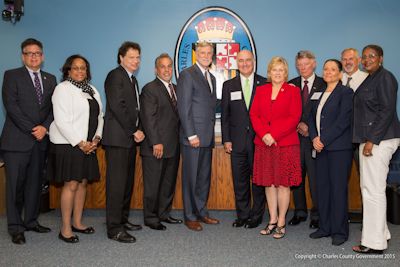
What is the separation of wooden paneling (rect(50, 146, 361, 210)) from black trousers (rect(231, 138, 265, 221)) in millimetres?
574

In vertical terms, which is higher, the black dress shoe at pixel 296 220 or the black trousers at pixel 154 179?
the black trousers at pixel 154 179

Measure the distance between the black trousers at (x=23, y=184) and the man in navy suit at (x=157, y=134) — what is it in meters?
0.98

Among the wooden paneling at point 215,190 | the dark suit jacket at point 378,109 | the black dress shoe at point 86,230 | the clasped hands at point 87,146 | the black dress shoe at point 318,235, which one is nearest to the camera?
the dark suit jacket at point 378,109

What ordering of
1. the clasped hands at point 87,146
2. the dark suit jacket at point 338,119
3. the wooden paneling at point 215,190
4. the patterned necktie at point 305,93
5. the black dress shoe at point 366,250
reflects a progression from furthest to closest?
the wooden paneling at point 215,190 → the patterned necktie at point 305,93 → the clasped hands at point 87,146 → the dark suit jacket at point 338,119 → the black dress shoe at point 366,250

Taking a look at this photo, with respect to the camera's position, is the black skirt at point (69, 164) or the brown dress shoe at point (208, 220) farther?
the brown dress shoe at point (208, 220)

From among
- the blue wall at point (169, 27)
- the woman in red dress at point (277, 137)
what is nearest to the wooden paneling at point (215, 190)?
the woman in red dress at point (277, 137)

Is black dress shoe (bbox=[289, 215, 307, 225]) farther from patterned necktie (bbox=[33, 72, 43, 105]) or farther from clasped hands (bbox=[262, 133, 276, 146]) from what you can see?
patterned necktie (bbox=[33, 72, 43, 105])

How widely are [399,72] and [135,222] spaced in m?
3.72

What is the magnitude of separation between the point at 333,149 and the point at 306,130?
47 centimetres

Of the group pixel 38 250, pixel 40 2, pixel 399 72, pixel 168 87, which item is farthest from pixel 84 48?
pixel 399 72

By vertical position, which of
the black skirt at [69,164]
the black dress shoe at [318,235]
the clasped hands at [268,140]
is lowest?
the black dress shoe at [318,235]

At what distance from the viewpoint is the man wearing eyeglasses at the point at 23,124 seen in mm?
→ 3531

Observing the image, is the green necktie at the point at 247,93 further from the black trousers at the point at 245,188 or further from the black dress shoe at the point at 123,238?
the black dress shoe at the point at 123,238

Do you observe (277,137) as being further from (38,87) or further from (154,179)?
(38,87)
